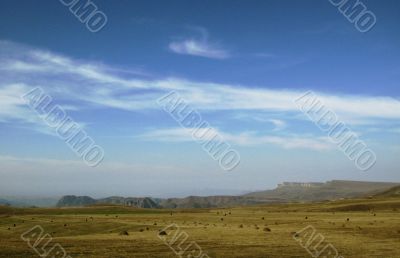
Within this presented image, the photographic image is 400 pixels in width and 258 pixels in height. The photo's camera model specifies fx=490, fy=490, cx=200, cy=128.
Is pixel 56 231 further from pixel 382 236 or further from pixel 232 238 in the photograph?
pixel 382 236

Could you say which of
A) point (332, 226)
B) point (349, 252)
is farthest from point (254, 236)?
point (332, 226)

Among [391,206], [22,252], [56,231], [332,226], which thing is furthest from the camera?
[391,206]

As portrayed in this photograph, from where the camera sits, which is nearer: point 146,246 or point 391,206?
point 146,246

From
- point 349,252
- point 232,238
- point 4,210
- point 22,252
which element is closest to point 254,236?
point 232,238

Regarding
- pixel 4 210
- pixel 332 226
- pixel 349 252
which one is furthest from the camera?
pixel 4 210

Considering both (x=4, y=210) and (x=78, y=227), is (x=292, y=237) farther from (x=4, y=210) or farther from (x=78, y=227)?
(x=4, y=210)

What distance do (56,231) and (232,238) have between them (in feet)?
77.5

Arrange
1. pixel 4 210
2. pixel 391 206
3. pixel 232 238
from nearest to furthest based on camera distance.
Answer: pixel 232 238
pixel 4 210
pixel 391 206

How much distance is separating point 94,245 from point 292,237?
2028 cm

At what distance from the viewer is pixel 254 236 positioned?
168 feet

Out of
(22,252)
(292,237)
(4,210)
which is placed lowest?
(22,252)

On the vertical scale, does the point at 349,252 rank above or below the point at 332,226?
below

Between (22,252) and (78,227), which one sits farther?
(78,227)

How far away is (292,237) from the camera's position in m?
49.8
